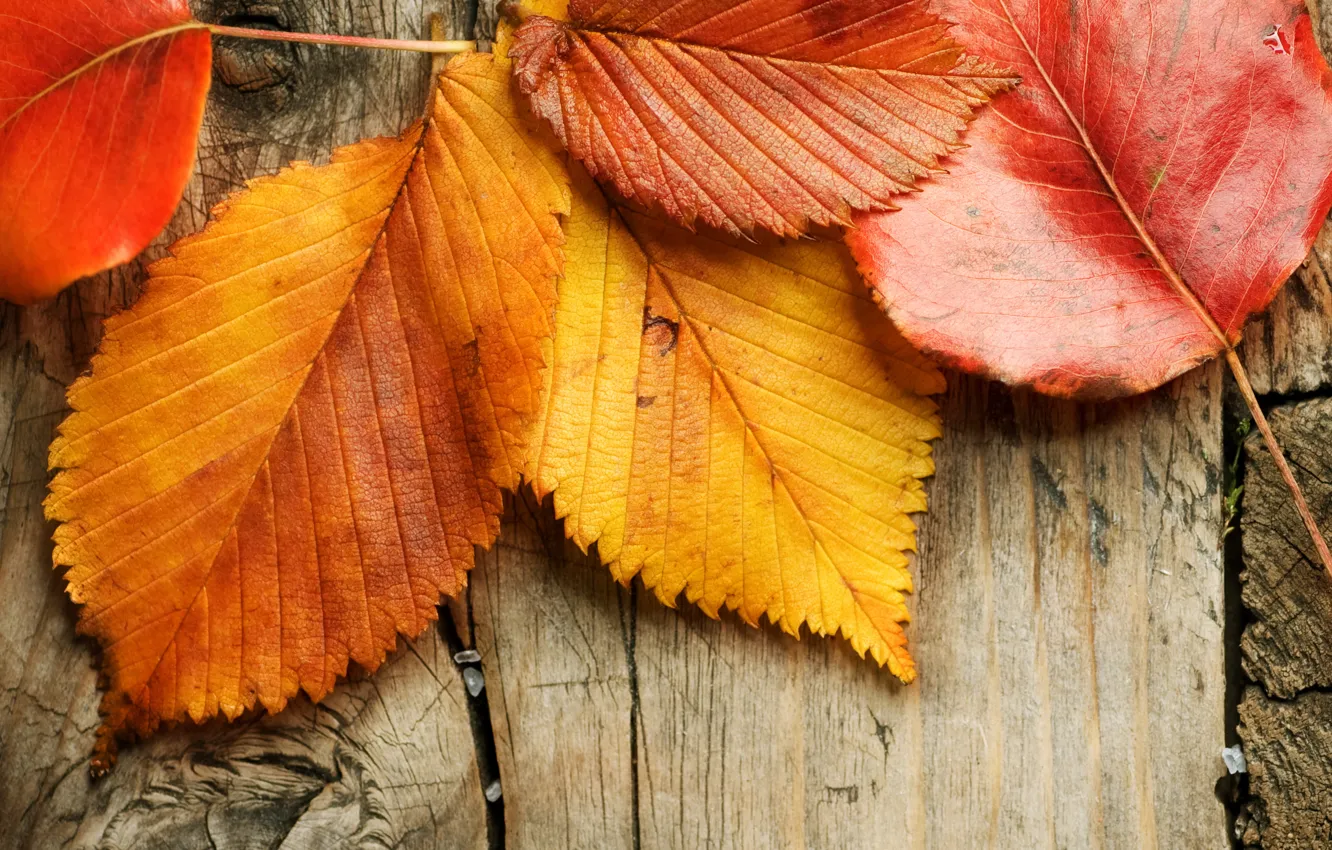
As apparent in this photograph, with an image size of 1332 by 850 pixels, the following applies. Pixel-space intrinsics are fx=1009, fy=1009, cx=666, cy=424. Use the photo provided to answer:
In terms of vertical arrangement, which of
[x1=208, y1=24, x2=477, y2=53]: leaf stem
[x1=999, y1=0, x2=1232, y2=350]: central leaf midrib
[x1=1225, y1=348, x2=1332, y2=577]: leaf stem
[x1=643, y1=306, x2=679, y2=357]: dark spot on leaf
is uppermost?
[x1=208, y1=24, x2=477, y2=53]: leaf stem

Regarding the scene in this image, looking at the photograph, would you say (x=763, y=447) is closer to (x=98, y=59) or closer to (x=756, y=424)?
(x=756, y=424)

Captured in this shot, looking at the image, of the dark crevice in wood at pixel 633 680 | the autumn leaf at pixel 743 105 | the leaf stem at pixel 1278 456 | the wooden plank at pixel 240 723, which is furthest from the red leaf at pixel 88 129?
the leaf stem at pixel 1278 456

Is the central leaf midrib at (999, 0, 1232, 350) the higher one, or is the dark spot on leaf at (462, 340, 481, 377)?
the central leaf midrib at (999, 0, 1232, 350)

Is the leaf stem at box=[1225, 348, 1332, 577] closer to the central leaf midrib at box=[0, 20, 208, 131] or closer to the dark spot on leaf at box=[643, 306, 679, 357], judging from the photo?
the dark spot on leaf at box=[643, 306, 679, 357]

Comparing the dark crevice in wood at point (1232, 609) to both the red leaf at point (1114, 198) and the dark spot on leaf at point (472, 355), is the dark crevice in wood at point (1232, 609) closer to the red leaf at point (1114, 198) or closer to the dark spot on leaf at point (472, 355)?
the red leaf at point (1114, 198)

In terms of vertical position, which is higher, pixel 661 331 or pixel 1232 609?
pixel 661 331

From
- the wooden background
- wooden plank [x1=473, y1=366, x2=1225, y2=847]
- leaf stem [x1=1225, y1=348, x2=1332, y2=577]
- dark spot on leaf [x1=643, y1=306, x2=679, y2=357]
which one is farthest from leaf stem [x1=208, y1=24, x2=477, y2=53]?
leaf stem [x1=1225, y1=348, x2=1332, y2=577]

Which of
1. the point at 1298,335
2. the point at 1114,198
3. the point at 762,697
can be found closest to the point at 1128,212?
the point at 1114,198
